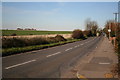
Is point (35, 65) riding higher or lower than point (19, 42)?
lower

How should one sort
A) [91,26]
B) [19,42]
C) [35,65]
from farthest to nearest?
[91,26] < [19,42] < [35,65]

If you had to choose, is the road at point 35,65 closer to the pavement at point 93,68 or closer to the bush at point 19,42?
the pavement at point 93,68

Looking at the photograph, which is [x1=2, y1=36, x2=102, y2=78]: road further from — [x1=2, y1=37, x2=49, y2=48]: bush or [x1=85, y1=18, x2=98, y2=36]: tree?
[x1=85, y1=18, x2=98, y2=36]: tree

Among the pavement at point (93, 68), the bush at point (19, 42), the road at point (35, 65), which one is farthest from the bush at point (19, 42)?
the pavement at point (93, 68)

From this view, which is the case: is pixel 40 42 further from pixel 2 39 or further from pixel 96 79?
pixel 96 79

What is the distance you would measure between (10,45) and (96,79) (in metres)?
17.3

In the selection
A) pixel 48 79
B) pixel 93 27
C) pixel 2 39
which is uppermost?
pixel 93 27

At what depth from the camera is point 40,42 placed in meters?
31.7

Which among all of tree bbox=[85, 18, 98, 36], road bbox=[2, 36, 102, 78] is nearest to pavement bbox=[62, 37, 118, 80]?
road bbox=[2, 36, 102, 78]

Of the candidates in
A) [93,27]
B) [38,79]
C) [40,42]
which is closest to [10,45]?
[40,42]

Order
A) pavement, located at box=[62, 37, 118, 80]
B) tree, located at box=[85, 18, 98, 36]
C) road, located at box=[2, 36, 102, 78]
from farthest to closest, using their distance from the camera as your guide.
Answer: tree, located at box=[85, 18, 98, 36]
road, located at box=[2, 36, 102, 78]
pavement, located at box=[62, 37, 118, 80]

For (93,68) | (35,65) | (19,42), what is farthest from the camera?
(19,42)

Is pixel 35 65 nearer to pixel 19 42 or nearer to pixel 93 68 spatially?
pixel 93 68

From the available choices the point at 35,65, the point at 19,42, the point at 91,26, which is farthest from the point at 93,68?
the point at 91,26
